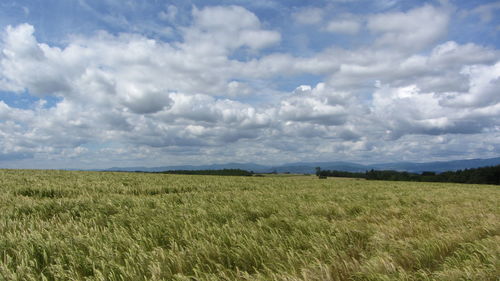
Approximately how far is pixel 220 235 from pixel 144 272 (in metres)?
1.28

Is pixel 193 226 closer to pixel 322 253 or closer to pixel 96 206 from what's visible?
pixel 322 253

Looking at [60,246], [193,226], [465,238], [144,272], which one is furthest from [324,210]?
[60,246]

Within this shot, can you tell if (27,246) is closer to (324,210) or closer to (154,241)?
(154,241)

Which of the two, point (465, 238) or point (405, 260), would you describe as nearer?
point (405, 260)

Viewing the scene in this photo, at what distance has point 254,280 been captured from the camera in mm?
2334

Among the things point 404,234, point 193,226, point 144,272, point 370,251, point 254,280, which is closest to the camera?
point 254,280

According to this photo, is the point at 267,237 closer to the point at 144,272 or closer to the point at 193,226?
the point at 193,226

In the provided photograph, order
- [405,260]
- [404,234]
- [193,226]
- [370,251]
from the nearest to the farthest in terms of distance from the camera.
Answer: [405,260]
[370,251]
[404,234]
[193,226]

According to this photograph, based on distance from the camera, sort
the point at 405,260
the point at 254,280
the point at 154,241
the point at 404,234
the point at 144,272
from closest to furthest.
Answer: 1. the point at 254,280
2. the point at 144,272
3. the point at 405,260
4. the point at 154,241
5. the point at 404,234

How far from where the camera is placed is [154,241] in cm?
368

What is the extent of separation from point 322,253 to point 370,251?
2.16 ft

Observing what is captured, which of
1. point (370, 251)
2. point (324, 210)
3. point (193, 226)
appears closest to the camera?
point (370, 251)

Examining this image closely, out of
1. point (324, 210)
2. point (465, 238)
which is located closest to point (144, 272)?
point (465, 238)

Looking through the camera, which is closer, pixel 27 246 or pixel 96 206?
pixel 27 246
